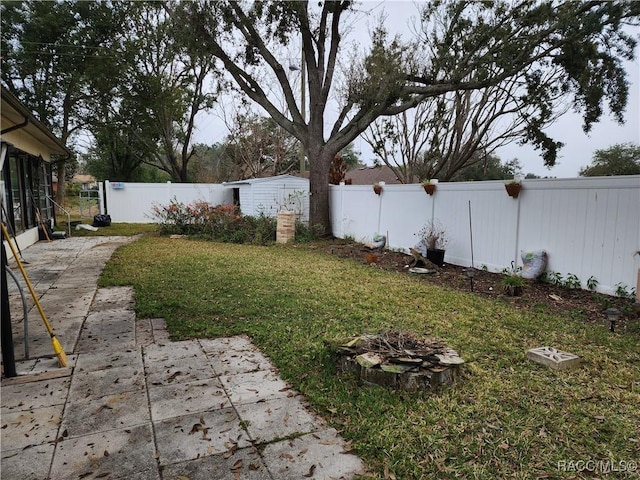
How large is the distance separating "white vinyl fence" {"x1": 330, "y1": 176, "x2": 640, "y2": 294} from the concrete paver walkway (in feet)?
14.6

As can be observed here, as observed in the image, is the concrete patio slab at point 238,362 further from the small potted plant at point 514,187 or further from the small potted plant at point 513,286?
the small potted plant at point 514,187

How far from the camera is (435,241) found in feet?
24.7

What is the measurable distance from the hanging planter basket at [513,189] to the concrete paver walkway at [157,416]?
472 cm

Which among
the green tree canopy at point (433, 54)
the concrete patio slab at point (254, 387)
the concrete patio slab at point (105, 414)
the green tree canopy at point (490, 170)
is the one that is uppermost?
the green tree canopy at point (433, 54)

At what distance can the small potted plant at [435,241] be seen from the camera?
7434 millimetres

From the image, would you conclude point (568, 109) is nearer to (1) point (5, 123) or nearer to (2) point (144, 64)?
(1) point (5, 123)

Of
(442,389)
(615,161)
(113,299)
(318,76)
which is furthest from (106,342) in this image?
(615,161)

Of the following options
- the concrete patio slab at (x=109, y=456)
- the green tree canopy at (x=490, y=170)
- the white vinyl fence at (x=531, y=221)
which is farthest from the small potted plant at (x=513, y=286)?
the green tree canopy at (x=490, y=170)

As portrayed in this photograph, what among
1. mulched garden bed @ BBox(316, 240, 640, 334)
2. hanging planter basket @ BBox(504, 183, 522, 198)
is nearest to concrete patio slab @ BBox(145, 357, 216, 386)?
mulched garden bed @ BBox(316, 240, 640, 334)

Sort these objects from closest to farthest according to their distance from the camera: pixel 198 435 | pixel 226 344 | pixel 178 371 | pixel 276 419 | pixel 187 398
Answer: pixel 198 435, pixel 276 419, pixel 187 398, pixel 178 371, pixel 226 344

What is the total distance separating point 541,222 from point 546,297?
1.21 m

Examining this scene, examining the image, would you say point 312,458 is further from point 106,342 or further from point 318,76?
point 318,76

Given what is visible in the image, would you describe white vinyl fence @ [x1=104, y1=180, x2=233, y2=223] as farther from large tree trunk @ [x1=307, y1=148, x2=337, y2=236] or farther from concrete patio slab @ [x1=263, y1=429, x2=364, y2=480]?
concrete patio slab @ [x1=263, y1=429, x2=364, y2=480]

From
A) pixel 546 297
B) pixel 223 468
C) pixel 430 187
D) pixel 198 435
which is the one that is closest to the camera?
pixel 223 468
